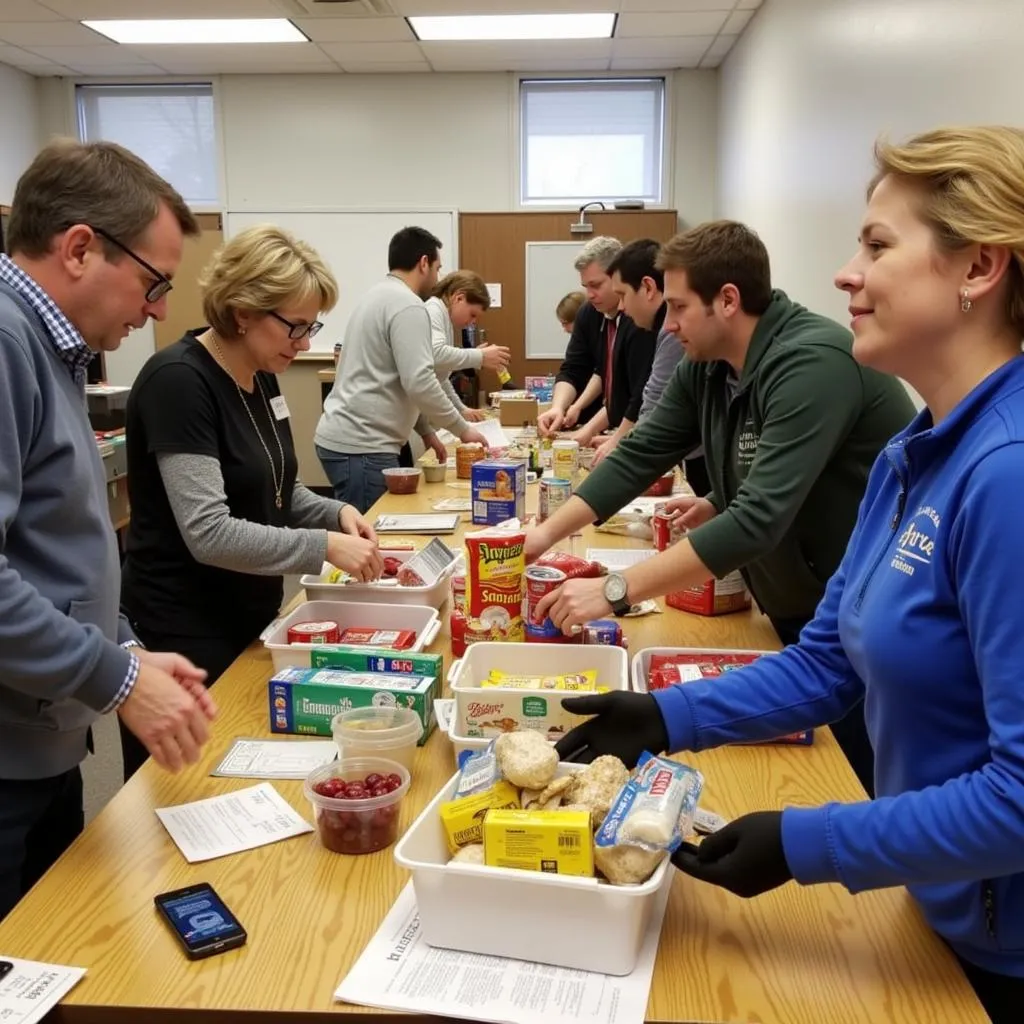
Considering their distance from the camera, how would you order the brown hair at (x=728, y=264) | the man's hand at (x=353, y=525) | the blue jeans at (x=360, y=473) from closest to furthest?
1. the brown hair at (x=728, y=264)
2. the man's hand at (x=353, y=525)
3. the blue jeans at (x=360, y=473)

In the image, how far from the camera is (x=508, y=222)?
745 cm

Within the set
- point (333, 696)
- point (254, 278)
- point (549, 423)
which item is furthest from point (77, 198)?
point (549, 423)

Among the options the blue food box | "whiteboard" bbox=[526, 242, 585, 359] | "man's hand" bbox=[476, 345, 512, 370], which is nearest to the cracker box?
the blue food box

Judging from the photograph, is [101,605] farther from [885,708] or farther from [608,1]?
[608,1]

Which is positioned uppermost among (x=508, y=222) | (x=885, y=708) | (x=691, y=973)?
(x=508, y=222)

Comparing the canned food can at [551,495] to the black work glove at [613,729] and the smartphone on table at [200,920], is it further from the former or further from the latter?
the smartphone on table at [200,920]

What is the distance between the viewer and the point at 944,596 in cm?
98

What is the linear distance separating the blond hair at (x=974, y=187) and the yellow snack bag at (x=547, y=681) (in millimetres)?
770

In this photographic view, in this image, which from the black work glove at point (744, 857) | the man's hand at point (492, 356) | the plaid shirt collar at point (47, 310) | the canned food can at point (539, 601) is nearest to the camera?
the black work glove at point (744, 857)

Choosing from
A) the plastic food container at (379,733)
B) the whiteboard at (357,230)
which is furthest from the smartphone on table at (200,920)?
the whiteboard at (357,230)

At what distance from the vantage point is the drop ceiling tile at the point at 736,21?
5.73 m

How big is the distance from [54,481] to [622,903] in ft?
3.00

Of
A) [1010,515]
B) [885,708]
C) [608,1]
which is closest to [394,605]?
[885,708]

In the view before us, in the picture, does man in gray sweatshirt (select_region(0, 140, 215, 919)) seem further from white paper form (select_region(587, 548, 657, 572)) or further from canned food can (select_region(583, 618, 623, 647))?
white paper form (select_region(587, 548, 657, 572))
